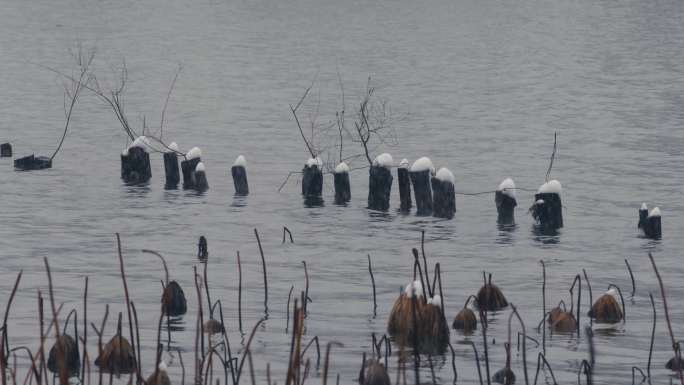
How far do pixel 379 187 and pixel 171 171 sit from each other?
6300 millimetres

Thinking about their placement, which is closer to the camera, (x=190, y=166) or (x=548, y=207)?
(x=548, y=207)

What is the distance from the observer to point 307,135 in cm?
5016

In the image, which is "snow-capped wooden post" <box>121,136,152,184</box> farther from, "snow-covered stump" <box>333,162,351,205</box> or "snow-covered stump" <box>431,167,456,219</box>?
"snow-covered stump" <box>431,167,456,219</box>

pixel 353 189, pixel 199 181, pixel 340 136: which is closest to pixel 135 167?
pixel 199 181

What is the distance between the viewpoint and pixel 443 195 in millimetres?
30250

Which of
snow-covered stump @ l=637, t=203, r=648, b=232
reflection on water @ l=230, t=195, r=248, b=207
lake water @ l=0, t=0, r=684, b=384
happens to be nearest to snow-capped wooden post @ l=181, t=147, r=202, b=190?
lake water @ l=0, t=0, r=684, b=384

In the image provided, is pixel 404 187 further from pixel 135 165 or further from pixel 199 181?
pixel 135 165

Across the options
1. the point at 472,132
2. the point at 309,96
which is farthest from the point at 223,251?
the point at 309,96

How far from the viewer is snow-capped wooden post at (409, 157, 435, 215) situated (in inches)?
1174

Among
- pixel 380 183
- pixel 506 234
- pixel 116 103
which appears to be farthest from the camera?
pixel 116 103

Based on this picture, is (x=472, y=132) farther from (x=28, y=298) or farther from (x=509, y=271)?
(x=28, y=298)

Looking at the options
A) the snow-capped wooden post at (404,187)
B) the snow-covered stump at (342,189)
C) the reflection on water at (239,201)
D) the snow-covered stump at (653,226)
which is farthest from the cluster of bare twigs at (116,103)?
the snow-covered stump at (653,226)

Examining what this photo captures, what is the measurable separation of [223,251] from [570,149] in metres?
22.2

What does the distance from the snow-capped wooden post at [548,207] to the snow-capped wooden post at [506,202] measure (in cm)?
53
